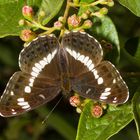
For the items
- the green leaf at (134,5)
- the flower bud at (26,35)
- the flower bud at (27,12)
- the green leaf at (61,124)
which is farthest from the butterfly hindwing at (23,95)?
the green leaf at (61,124)

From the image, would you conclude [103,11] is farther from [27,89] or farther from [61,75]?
[27,89]

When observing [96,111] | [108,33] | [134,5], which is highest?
[134,5]

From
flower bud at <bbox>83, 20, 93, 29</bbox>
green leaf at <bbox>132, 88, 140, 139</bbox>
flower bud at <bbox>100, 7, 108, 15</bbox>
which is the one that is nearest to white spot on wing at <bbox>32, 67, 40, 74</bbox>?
flower bud at <bbox>83, 20, 93, 29</bbox>

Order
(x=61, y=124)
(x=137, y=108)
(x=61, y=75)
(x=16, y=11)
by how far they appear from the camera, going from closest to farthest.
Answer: (x=137, y=108) → (x=16, y=11) → (x=61, y=75) → (x=61, y=124)

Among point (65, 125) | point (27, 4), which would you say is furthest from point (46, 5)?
point (65, 125)

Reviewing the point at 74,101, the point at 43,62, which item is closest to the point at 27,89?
the point at 43,62

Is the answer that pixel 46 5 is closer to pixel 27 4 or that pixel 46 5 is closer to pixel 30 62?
pixel 27 4

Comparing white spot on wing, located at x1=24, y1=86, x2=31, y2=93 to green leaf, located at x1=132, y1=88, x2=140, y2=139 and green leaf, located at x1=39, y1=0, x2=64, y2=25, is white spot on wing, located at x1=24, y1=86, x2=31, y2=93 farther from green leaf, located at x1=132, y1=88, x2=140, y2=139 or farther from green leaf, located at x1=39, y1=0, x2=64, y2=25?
green leaf, located at x1=132, y1=88, x2=140, y2=139
